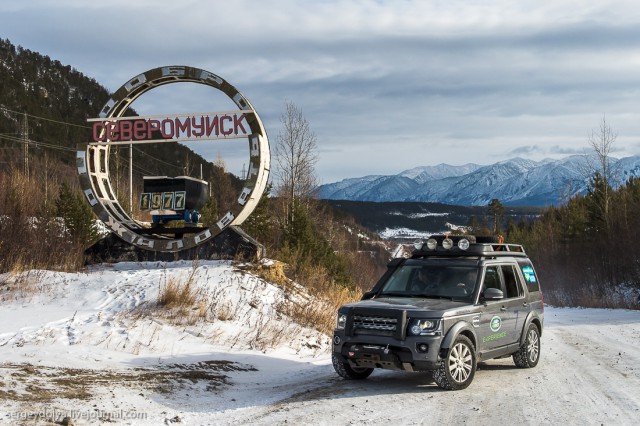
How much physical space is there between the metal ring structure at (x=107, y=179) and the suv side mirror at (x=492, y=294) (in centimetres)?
892

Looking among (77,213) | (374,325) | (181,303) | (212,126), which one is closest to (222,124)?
(212,126)

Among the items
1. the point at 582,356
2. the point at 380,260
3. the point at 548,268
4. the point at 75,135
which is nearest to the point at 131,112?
the point at 75,135

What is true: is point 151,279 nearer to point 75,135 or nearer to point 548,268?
point 548,268

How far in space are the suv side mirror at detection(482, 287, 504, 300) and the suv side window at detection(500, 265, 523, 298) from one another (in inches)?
39.8

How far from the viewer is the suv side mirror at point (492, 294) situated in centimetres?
1009

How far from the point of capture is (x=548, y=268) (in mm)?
69750

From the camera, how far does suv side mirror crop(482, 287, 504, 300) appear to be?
33.1 ft

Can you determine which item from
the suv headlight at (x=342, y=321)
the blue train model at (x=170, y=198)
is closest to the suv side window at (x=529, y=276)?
the suv headlight at (x=342, y=321)

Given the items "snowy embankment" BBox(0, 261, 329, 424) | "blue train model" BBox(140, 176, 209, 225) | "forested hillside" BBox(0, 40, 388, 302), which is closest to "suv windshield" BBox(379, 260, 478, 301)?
"snowy embankment" BBox(0, 261, 329, 424)

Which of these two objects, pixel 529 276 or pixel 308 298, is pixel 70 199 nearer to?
pixel 308 298

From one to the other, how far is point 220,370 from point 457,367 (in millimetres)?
3849

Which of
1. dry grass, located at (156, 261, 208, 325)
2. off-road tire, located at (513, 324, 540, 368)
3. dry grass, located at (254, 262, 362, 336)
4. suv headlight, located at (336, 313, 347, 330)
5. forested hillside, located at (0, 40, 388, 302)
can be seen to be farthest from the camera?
forested hillside, located at (0, 40, 388, 302)

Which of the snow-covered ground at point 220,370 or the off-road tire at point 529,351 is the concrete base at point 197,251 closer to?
the snow-covered ground at point 220,370

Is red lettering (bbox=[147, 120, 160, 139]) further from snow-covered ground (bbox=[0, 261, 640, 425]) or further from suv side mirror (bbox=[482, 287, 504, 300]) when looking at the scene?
suv side mirror (bbox=[482, 287, 504, 300])
